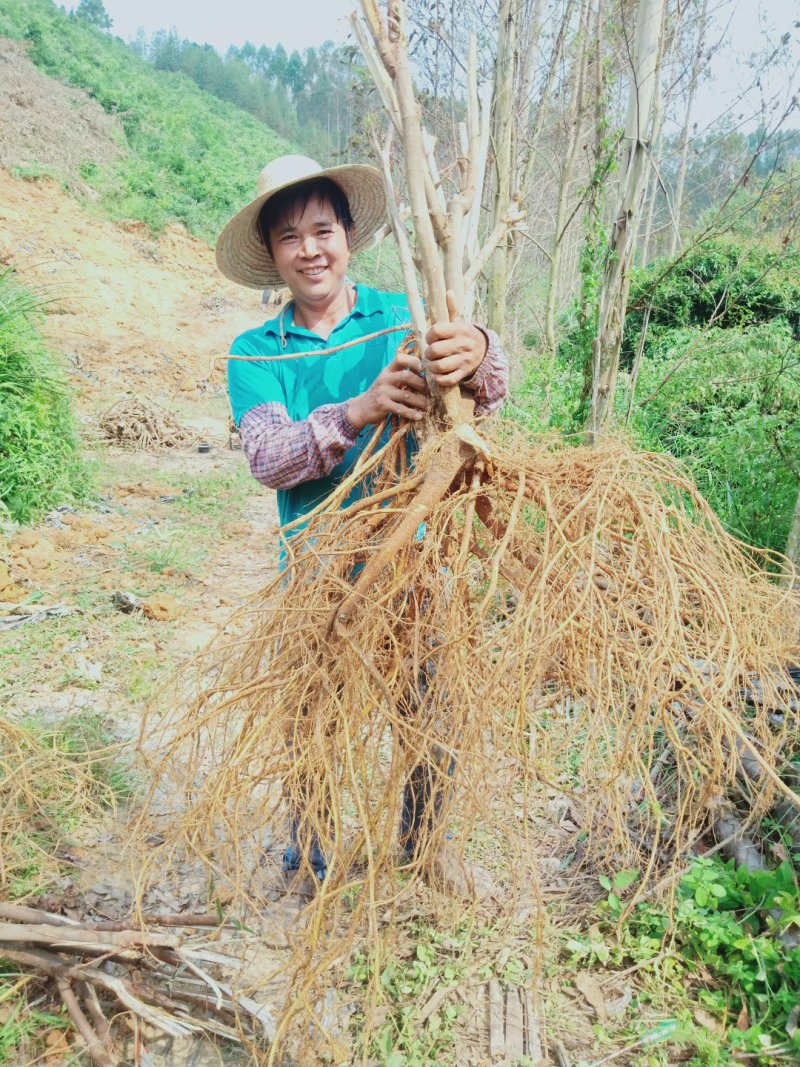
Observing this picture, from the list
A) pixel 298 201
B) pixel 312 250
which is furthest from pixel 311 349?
pixel 298 201

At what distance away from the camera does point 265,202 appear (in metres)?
1.53

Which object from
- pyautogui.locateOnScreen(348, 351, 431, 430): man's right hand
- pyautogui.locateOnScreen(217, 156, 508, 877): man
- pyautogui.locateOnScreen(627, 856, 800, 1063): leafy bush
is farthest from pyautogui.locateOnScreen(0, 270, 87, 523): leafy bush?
pyautogui.locateOnScreen(627, 856, 800, 1063): leafy bush

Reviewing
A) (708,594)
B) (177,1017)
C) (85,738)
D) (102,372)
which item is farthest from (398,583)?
(102,372)

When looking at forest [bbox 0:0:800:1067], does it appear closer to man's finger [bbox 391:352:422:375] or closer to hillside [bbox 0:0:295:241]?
man's finger [bbox 391:352:422:375]

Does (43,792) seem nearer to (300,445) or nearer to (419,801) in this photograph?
(419,801)

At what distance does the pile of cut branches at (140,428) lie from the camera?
253 inches

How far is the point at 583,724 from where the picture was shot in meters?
1.25

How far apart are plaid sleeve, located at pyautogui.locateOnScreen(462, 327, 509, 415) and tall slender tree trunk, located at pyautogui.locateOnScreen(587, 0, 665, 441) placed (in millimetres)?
1188

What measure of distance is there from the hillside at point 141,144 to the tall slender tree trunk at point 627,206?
491 inches

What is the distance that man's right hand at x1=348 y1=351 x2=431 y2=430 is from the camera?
1.25 meters

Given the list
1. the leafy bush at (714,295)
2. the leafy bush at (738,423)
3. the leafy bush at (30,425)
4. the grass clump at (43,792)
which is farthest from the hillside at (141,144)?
the grass clump at (43,792)

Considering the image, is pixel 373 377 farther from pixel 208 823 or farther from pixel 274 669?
pixel 208 823

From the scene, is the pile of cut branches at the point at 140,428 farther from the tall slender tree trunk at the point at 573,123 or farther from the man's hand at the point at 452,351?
the man's hand at the point at 452,351

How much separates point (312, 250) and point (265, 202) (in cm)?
19
